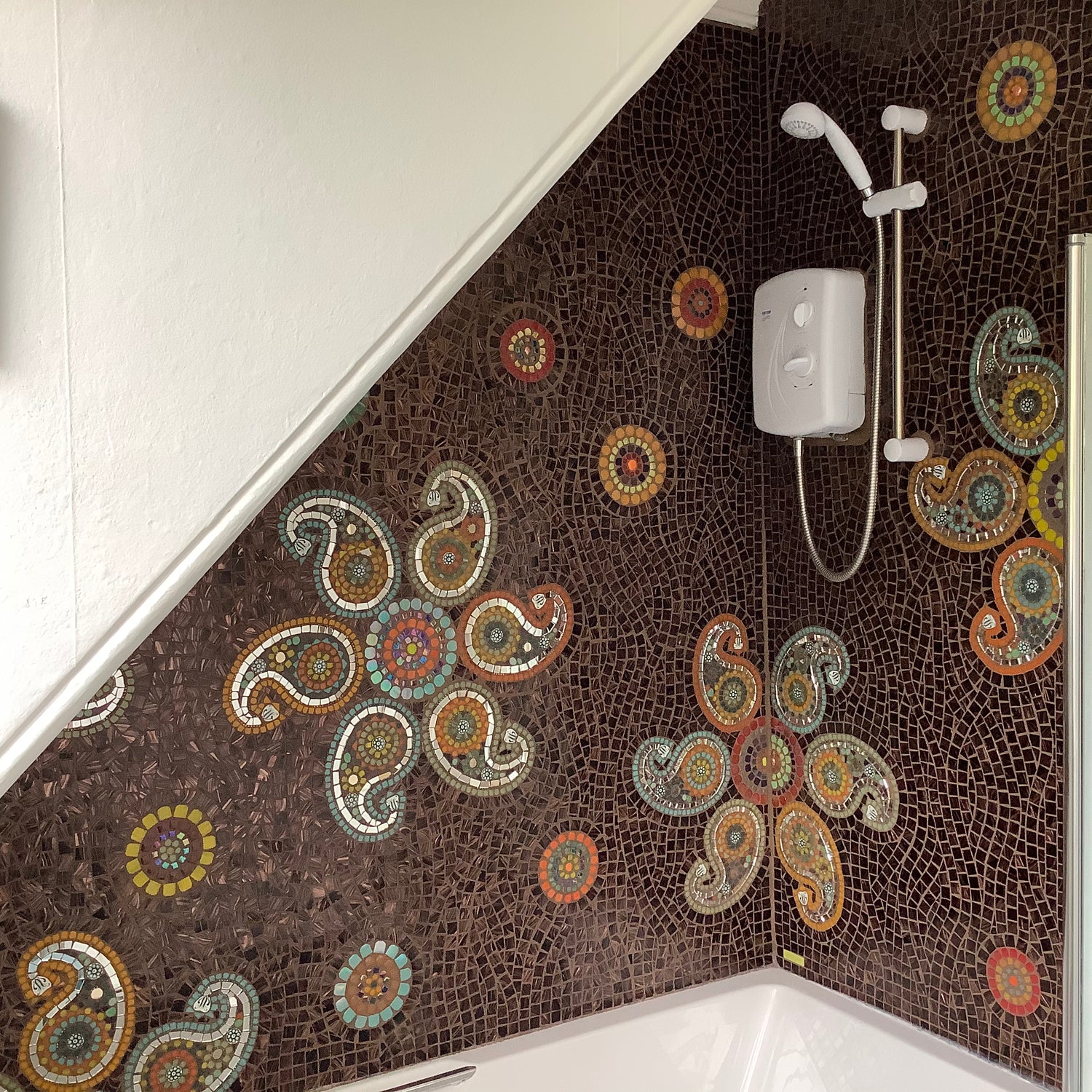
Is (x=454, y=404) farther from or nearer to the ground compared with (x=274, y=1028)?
farther from the ground

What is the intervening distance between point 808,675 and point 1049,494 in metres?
0.69

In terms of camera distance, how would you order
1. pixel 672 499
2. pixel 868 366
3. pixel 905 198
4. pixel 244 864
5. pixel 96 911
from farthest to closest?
pixel 672 499
pixel 868 366
pixel 905 198
pixel 244 864
pixel 96 911

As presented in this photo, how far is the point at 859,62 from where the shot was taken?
2.01 m

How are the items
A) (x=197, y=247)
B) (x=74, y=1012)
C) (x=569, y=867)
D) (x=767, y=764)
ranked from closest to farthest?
(x=197, y=247), (x=74, y=1012), (x=569, y=867), (x=767, y=764)

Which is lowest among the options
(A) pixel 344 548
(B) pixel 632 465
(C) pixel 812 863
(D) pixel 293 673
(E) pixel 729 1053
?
(E) pixel 729 1053

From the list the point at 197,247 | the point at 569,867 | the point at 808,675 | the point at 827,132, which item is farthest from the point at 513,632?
the point at 197,247

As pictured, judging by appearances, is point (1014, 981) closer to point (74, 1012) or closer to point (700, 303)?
point (700, 303)

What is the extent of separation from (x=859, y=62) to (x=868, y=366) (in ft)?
2.05

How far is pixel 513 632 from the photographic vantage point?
1972 mm

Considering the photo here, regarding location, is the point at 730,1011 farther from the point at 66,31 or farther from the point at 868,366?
the point at 66,31

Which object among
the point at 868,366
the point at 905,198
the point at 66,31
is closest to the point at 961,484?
the point at 868,366

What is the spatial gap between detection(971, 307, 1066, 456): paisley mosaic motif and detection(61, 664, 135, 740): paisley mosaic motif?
5.09 feet

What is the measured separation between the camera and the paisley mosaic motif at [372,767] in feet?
5.93

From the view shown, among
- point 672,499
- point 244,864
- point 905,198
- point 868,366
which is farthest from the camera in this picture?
point 672,499
